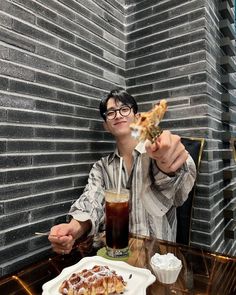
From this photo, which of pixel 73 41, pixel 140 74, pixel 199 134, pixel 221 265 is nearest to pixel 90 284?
pixel 221 265

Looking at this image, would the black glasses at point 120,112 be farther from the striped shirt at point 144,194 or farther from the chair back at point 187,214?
the chair back at point 187,214

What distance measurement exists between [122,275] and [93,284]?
5.9 inches

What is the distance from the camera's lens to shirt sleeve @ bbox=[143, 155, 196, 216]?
1280mm

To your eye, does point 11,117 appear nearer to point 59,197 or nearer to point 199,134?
point 59,197

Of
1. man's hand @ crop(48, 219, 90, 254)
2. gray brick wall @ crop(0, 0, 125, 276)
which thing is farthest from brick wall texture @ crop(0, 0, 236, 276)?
man's hand @ crop(48, 219, 90, 254)

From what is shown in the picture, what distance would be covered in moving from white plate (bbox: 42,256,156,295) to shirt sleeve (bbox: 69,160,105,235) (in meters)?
0.42

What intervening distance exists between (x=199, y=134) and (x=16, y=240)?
→ 130 cm

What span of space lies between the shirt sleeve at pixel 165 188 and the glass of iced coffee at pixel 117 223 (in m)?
0.30

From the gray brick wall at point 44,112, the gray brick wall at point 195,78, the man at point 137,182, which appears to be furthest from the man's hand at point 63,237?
the gray brick wall at point 195,78

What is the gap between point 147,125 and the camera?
0.82 metres

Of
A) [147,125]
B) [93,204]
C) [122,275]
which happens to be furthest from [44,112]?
[122,275]

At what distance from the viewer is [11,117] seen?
4.21 feet

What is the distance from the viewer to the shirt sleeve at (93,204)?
1387 mm

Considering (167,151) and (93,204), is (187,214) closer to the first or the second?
(93,204)
